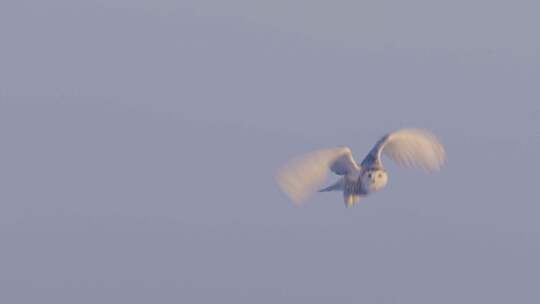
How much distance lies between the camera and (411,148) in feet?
88.1

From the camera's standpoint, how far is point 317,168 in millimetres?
26516

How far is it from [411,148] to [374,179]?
3.58 ft

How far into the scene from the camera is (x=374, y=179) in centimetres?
2611

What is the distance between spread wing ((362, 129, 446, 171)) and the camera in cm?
2664

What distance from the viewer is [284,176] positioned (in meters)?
26.0

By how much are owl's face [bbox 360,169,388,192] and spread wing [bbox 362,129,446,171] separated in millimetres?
449

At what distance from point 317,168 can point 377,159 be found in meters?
0.95

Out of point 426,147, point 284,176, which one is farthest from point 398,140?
point 284,176

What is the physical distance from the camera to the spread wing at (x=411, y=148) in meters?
26.6

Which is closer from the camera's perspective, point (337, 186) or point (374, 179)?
point (374, 179)

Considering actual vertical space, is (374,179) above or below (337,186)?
below

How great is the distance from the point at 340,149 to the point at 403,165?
1.05m

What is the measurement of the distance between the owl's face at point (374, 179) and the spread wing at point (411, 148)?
0.45 metres

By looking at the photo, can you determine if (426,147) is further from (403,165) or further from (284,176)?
(284,176)
